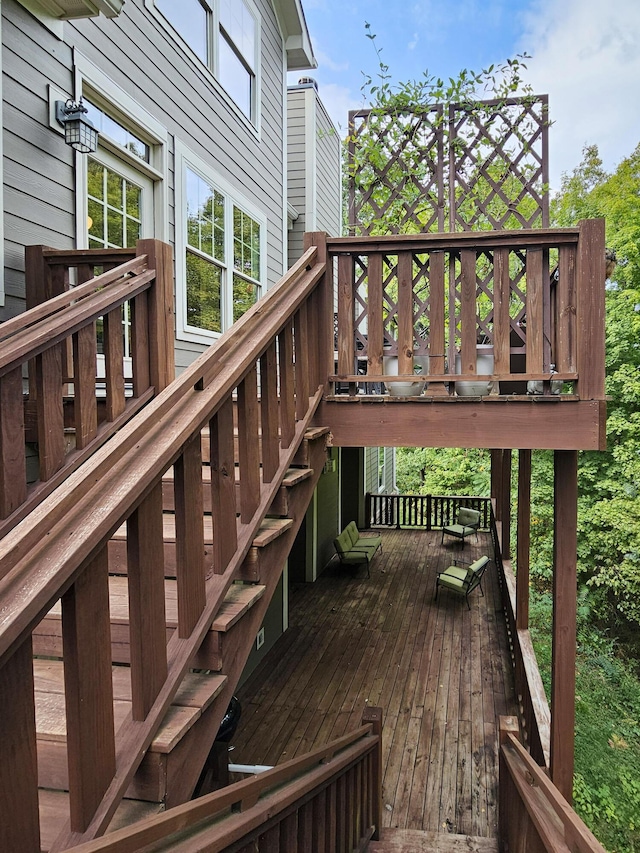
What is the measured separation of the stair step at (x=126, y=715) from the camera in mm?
1349

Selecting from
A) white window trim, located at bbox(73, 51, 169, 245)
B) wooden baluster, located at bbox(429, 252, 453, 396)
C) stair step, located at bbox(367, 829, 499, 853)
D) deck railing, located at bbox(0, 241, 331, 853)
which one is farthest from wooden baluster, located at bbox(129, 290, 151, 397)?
stair step, located at bbox(367, 829, 499, 853)

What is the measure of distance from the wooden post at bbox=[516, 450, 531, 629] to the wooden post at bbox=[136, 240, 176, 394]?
3.47m

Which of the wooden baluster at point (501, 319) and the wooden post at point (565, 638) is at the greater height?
the wooden baluster at point (501, 319)

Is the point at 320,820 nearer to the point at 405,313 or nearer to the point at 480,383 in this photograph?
the point at 480,383

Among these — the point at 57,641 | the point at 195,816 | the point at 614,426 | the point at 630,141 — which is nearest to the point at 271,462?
the point at 57,641

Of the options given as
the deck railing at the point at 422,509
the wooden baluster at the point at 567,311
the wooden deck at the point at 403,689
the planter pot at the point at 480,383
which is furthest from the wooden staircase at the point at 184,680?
the deck railing at the point at 422,509

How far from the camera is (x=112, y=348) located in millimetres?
2656

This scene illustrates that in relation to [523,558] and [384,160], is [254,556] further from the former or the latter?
[523,558]

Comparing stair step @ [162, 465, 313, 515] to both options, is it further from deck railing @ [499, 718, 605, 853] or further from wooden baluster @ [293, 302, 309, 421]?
deck railing @ [499, 718, 605, 853]

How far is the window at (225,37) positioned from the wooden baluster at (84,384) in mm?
3100

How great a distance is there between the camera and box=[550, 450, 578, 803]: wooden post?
9.73ft

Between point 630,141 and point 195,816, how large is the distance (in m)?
32.2

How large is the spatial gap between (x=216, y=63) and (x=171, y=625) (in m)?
5.15

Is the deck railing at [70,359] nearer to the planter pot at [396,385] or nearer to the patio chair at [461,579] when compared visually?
the planter pot at [396,385]
